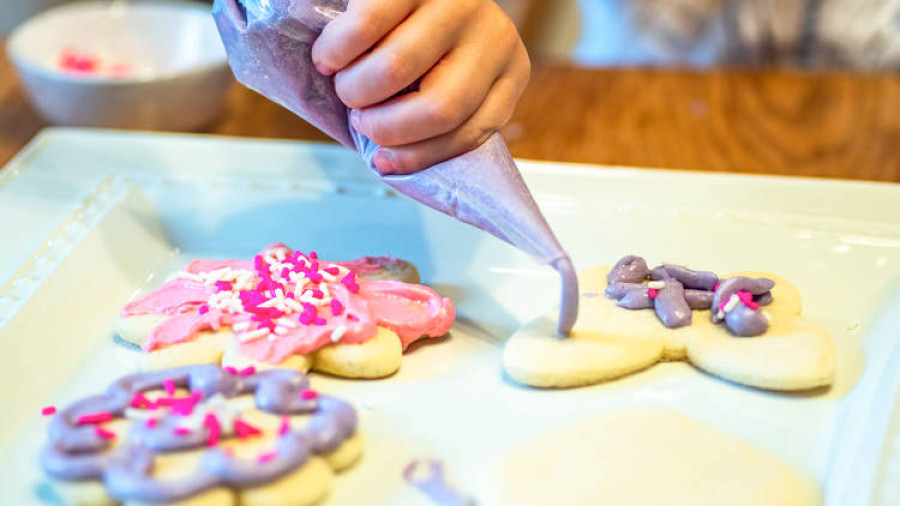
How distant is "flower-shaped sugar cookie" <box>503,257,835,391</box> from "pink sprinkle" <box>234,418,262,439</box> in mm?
259

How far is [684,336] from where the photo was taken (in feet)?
3.03

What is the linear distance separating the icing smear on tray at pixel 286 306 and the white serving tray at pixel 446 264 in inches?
1.7

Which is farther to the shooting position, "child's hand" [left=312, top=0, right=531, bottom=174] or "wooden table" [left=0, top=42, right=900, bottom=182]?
"wooden table" [left=0, top=42, right=900, bottom=182]

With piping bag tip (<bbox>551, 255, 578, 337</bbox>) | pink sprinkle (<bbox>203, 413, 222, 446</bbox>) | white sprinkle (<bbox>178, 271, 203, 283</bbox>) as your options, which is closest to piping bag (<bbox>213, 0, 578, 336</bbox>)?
piping bag tip (<bbox>551, 255, 578, 337</bbox>)

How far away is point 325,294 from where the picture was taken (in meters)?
0.94

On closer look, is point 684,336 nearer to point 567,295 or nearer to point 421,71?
point 567,295

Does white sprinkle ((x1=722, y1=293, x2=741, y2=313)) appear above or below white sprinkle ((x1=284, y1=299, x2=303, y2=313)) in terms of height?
above

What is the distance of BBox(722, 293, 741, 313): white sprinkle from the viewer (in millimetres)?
923

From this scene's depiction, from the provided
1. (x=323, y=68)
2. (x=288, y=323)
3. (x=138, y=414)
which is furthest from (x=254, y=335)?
(x=323, y=68)

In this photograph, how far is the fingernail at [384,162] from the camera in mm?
924

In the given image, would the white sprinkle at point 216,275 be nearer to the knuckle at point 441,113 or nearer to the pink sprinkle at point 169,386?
the pink sprinkle at point 169,386

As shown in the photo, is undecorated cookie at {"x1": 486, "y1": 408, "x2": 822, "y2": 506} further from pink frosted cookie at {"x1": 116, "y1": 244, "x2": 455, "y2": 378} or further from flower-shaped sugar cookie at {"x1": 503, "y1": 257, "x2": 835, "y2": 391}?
pink frosted cookie at {"x1": 116, "y1": 244, "x2": 455, "y2": 378}

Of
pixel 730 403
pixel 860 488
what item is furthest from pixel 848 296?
pixel 860 488

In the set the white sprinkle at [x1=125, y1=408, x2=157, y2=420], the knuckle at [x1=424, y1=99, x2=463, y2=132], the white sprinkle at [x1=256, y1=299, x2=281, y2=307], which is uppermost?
the knuckle at [x1=424, y1=99, x2=463, y2=132]
